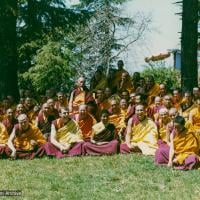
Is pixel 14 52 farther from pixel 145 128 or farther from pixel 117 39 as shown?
pixel 117 39

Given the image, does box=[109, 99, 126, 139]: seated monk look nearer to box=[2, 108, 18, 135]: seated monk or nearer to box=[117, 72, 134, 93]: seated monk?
box=[117, 72, 134, 93]: seated monk

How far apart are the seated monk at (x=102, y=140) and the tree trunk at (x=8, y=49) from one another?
4.84 m

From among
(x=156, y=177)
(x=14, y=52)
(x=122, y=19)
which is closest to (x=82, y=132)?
(x=156, y=177)

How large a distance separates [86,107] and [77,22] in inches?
231

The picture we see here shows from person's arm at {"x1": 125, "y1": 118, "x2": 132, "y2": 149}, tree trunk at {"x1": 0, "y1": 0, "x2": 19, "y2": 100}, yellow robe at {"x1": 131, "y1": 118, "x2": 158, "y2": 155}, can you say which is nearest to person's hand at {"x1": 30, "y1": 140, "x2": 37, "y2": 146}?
person's arm at {"x1": 125, "y1": 118, "x2": 132, "y2": 149}

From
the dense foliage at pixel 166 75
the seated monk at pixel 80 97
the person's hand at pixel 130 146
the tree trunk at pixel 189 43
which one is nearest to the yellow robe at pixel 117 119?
the seated monk at pixel 80 97

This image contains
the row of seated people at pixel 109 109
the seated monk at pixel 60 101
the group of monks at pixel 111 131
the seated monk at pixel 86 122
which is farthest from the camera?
the seated monk at pixel 60 101

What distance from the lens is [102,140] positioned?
12.1m

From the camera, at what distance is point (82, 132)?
12.8 meters

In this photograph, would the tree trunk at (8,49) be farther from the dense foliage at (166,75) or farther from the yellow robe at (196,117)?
the dense foliage at (166,75)

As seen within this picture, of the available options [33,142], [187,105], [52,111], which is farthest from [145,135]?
[52,111]

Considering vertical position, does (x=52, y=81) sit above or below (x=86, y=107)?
above

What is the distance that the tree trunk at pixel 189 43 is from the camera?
16.4 metres

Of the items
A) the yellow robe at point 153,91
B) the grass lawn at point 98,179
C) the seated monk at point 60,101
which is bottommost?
the grass lawn at point 98,179
